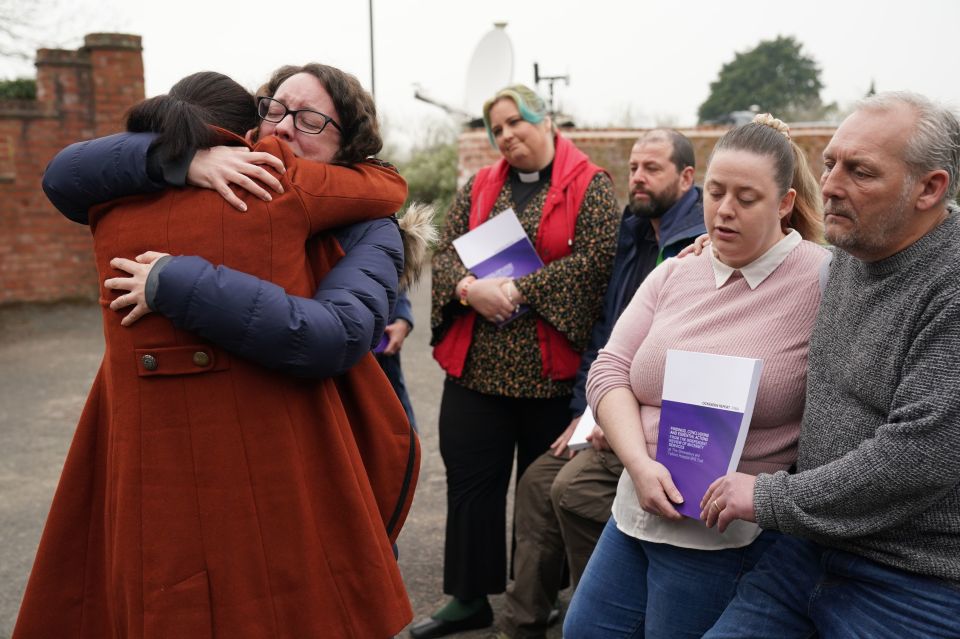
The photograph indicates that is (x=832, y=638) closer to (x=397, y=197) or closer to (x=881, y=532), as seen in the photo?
Result: (x=881, y=532)

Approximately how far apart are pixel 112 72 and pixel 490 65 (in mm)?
4838

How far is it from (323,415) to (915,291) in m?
1.27

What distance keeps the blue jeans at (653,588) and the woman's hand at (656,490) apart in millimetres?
139

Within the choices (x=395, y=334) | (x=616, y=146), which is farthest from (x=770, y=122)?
(x=616, y=146)

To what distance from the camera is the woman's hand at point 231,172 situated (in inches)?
70.6

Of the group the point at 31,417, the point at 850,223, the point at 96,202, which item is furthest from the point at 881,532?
the point at 31,417

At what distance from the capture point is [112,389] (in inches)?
73.5

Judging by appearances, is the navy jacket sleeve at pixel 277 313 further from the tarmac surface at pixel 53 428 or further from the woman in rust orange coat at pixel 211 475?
the tarmac surface at pixel 53 428

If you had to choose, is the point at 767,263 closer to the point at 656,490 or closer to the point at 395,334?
the point at 656,490

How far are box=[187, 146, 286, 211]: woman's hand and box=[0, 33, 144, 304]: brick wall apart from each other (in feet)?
32.2

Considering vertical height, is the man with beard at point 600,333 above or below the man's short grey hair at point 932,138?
below

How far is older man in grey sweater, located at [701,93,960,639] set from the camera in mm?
1668

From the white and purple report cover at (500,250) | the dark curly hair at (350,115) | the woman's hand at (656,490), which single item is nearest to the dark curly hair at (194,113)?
the dark curly hair at (350,115)

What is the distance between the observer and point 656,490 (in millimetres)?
2107
